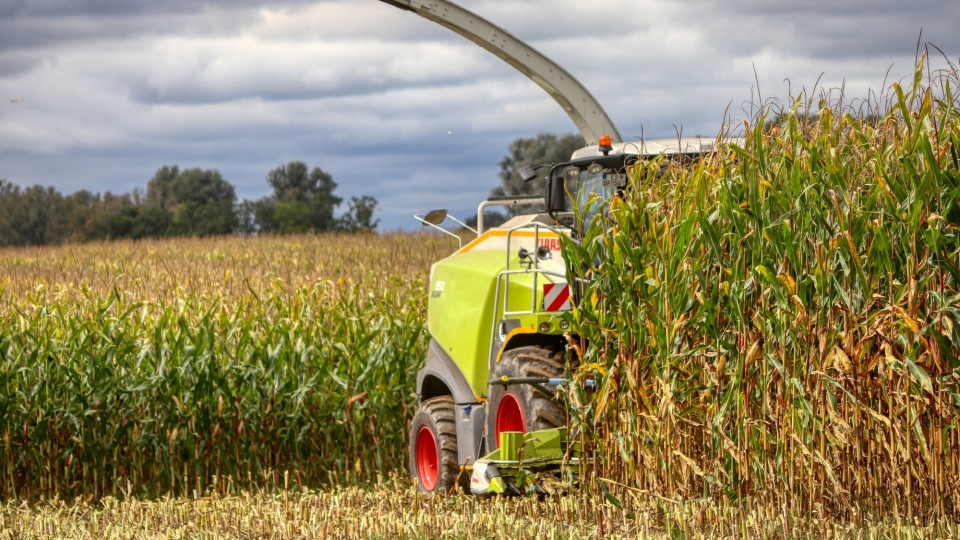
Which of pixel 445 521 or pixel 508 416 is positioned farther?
pixel 508 416

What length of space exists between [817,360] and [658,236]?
1058mm

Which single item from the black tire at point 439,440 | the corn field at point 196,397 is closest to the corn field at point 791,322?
the black tire at point 439,440

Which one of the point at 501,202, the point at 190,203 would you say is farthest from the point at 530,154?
the point at 501,202

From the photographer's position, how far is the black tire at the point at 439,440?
258 inches

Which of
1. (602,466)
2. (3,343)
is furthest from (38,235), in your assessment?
(602,466)

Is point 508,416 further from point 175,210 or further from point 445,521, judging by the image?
point 175,210

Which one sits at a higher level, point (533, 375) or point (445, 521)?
point (533, 375)

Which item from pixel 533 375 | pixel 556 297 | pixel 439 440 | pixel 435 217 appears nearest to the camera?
pixel 533 375

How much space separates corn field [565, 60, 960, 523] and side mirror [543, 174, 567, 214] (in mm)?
552

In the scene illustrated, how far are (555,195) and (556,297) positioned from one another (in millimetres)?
627

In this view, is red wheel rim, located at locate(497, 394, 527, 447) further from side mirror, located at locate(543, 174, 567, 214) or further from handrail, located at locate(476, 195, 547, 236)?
handrail, located at locate(476, 195, 547, 236)

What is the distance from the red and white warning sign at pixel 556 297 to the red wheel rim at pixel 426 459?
162 cm

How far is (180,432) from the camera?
8.05 meters

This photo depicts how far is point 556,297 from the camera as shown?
5809mm
